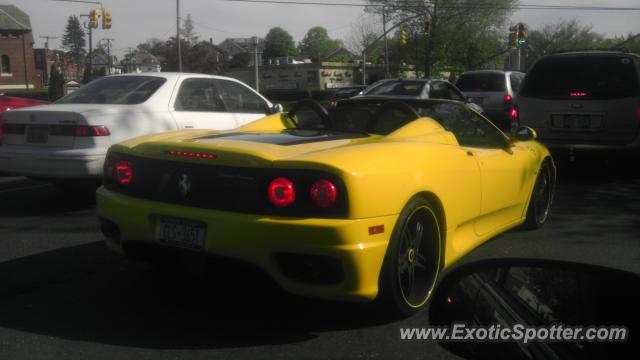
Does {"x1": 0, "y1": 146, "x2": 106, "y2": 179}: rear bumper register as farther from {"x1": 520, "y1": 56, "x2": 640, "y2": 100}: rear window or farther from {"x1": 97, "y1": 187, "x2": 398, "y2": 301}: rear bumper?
{"x1": 520, "y1": 56, "x2": 640, "y2": 100}: rear window

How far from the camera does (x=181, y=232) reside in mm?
3676

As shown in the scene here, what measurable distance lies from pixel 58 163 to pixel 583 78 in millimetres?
6809

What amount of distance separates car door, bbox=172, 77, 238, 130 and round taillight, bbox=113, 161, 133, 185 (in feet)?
11.8

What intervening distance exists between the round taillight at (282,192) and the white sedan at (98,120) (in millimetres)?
3846

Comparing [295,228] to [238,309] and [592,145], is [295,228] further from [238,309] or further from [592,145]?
[592,145]

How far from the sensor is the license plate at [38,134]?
22.9 feet

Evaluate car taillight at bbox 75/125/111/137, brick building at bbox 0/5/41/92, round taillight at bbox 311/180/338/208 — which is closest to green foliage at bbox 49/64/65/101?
brick building at bbox 0/5/41/92

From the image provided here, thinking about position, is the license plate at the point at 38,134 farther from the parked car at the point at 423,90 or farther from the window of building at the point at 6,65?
the window of building at the point at 6,65

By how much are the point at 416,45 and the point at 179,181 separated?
4852 cm

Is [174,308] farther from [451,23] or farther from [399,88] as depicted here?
[451,23]

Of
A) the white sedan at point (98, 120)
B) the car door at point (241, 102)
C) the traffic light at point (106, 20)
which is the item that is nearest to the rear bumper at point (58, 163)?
the white sedan at point (98, 120)

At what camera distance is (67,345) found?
135 inches

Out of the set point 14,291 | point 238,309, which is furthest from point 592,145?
point 14,291

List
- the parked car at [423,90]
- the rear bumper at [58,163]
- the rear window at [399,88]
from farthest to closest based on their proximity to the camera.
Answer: the rear window at [399,88] → the parked car at [423,90] → the rear bumper at [58,163]
